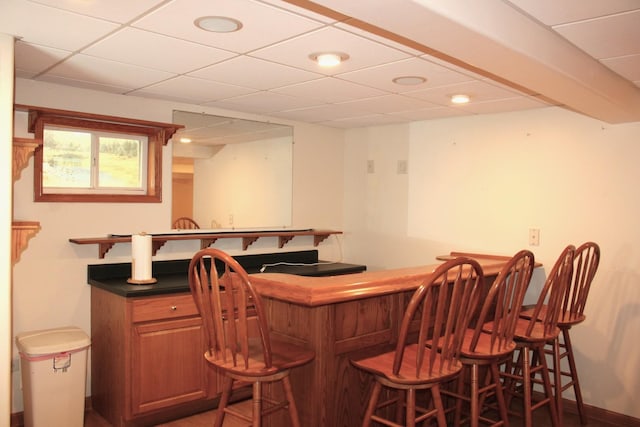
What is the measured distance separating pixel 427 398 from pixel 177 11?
7.46 feet

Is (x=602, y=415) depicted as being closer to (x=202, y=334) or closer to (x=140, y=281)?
(x=202, y=334)

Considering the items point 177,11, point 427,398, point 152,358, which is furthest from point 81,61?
point 427,398

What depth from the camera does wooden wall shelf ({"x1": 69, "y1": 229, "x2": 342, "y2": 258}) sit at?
11.0 ft

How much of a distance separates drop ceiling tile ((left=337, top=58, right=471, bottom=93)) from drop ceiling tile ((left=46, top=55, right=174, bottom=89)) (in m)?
1.08

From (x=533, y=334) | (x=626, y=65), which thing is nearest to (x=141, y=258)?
(x=533, y=334)

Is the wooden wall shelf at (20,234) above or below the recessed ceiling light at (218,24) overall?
below

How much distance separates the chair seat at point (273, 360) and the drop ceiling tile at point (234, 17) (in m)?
1.33

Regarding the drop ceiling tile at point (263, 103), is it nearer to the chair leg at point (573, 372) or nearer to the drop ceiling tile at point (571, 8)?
the drop ceiling tile at point (571, 8)

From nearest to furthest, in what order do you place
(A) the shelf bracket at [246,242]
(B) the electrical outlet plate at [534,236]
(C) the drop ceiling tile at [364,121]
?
(B) the electrical outlet plate at [534,236] < (A) the shelf bracket at [246,242] < (C) the drop ceiling tile at [364,121]

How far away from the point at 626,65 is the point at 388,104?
1547 mm

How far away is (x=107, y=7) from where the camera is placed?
77.6 inches

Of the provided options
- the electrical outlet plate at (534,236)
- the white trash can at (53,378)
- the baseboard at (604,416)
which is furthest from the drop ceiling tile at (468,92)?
the white trash can at (53,378)

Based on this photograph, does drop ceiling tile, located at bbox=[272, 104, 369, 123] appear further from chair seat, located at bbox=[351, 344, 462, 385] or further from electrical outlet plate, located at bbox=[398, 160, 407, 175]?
chair seat, located at bbox=[351, 344, 462, 385]

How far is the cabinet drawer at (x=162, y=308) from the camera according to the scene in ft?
10.1
